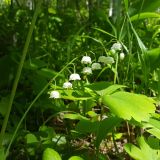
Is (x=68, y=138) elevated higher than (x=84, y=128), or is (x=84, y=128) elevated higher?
(x=84, y=128)

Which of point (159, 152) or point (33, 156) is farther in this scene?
point (33, 156)

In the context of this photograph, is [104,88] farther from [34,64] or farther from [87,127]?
[34,64]

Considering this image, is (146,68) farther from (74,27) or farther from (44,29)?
(74,27)

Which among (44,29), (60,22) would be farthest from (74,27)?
(44,29)

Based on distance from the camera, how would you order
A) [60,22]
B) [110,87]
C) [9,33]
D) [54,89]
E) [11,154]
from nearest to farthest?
[110,87] → [54,89] → [11,154] → [9,33] → [60,22]

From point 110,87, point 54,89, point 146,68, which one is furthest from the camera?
point 146,68

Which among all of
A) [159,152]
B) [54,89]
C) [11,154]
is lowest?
[11,154]

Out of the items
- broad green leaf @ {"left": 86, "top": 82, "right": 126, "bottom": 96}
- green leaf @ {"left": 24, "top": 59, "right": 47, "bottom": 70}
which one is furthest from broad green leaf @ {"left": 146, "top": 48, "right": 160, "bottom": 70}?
green leaf @ {"left": 24, "top": 59, "right": 47, "bottom": 70}

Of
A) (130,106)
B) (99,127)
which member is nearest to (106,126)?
(99,127)
